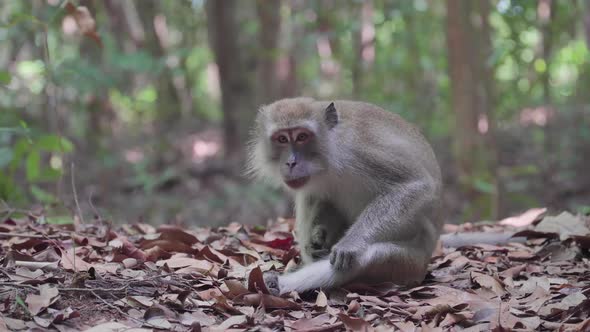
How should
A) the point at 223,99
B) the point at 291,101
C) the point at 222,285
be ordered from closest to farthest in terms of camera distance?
1. the point at 222,285
2. the point at 291,101
3. the point at 223,99

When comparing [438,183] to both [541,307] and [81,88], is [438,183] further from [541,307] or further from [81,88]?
[81,88]

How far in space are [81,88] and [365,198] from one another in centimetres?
814

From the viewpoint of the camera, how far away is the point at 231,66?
54.4ft

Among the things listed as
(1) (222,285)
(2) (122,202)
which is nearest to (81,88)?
(2) (122,202)

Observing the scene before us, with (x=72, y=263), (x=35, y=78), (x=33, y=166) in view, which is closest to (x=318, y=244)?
(x=72, y=263)

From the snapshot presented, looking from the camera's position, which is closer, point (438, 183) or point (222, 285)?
point (222, 285)

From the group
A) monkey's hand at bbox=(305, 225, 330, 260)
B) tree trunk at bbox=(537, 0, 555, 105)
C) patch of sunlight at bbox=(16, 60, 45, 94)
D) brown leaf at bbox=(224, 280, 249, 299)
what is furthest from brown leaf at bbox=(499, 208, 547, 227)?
patch of sunlight at bbox=(16, 60, 45, 94)

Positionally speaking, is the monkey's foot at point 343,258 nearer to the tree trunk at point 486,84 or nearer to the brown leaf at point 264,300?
the brown leaf at point 264,300

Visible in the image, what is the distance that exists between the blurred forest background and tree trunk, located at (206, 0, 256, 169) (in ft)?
0.10

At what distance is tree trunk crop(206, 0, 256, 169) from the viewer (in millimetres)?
16469

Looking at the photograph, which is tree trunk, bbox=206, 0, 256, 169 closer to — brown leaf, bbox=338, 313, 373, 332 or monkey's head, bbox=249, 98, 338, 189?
monkey's head, bbox=249, 98, 338, 189

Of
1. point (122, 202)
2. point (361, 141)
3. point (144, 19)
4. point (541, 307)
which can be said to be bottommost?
point (122, 202)

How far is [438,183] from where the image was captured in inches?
225

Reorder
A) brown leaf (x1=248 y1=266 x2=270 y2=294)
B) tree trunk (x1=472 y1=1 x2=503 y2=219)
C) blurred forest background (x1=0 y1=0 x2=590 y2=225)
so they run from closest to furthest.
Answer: brown leaf (x1=248 y1=266 x2=270 y2=294) → tree trunk (x1=472 y1=1 x2=503 y2=219) → blurred forest background (x1=0 y1=0 x2=590 y2=225)
